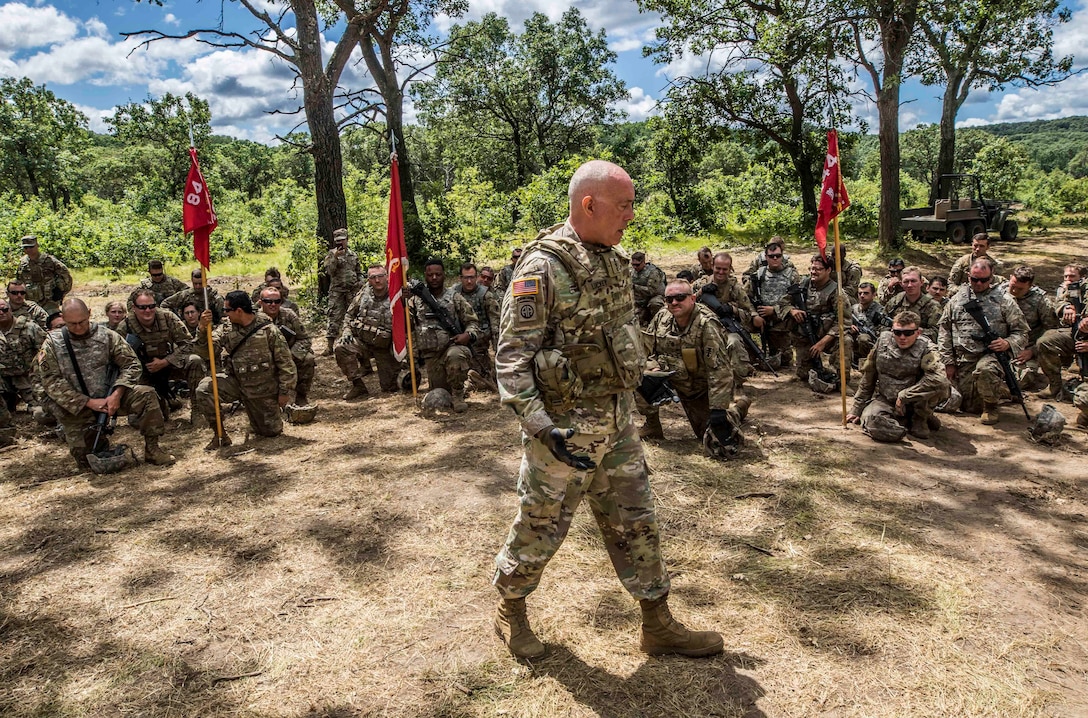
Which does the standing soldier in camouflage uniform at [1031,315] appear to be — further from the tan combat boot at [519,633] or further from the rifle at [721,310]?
the tan combat boot at [519,633]

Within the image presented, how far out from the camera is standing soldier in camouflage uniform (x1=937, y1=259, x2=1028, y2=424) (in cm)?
781

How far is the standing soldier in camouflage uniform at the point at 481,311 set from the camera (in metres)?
9.56

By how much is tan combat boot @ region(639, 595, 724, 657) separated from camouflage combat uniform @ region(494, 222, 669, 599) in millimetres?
106

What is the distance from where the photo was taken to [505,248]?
713 inches

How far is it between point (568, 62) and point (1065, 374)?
22917 millimetres

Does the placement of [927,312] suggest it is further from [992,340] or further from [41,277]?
[41,277]

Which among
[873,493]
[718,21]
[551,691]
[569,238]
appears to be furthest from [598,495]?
[718,21]

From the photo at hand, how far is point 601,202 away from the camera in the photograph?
323 centimetres

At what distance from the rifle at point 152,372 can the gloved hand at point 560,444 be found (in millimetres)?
7364

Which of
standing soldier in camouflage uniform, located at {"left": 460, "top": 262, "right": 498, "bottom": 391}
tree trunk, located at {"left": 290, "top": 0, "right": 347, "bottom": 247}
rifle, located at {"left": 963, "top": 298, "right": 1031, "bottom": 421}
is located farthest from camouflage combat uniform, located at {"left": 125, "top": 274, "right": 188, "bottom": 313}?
rifle, located at {"left": 963, "top": 298, "right": 1031, "bottom": 421}

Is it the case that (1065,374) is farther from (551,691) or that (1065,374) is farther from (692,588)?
(551,691)

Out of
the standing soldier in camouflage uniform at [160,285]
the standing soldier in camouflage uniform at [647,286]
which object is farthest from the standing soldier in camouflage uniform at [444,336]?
the standing soldier in camouflage uniform at [160,285]

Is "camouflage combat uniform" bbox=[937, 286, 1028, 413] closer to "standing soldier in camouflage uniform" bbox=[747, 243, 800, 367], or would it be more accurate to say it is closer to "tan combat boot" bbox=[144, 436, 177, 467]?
"standing soldier in camouflage uniform" bbox=[747, 243, 800, 367]

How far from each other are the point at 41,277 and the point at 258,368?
6.64 meters
